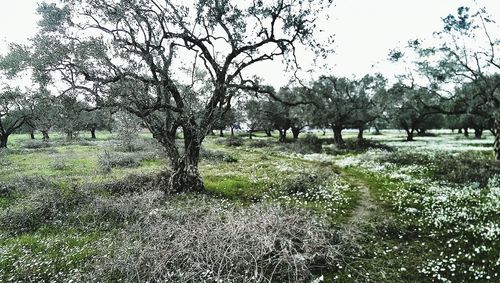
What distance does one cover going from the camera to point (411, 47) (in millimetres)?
33312

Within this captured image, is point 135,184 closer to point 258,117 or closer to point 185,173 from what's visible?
point 185,173

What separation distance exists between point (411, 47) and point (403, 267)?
2977cm

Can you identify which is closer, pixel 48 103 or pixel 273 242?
pixel 273 242

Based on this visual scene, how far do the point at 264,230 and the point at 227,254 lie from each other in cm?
155

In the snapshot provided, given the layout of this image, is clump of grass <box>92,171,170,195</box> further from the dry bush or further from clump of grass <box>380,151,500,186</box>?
clump of grass <box>380,151,500,186</box>

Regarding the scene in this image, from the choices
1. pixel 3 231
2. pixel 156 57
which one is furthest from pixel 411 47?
pixel 3 231

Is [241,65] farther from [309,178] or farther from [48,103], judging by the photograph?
[48,103]

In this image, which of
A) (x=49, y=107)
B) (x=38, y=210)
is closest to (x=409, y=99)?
(x=49, y=107)

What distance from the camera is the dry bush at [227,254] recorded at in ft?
29.9

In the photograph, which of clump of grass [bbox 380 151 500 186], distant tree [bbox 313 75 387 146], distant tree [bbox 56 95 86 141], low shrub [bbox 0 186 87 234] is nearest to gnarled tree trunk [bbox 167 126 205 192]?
low shrub [bbox 0 186 87 234]

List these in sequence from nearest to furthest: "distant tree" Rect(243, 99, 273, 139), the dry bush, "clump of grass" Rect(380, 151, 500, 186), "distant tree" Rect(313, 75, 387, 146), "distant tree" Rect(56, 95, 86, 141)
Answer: the dry bush < "distant tree" Rect(56, 95, 86, 141) < "clump of grass" Rect(380, 151, 500, 186) < "distant tree" Rect(313, 75, 387, 146) < "distant tree" Rect(243, 99, 273, 139)

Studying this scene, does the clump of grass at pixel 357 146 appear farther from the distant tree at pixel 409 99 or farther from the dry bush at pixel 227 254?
the dry bush at pixel 227 254

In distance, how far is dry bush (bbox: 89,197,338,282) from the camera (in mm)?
9109

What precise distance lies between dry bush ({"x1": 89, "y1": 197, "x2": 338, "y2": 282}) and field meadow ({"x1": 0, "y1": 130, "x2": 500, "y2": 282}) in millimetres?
42
